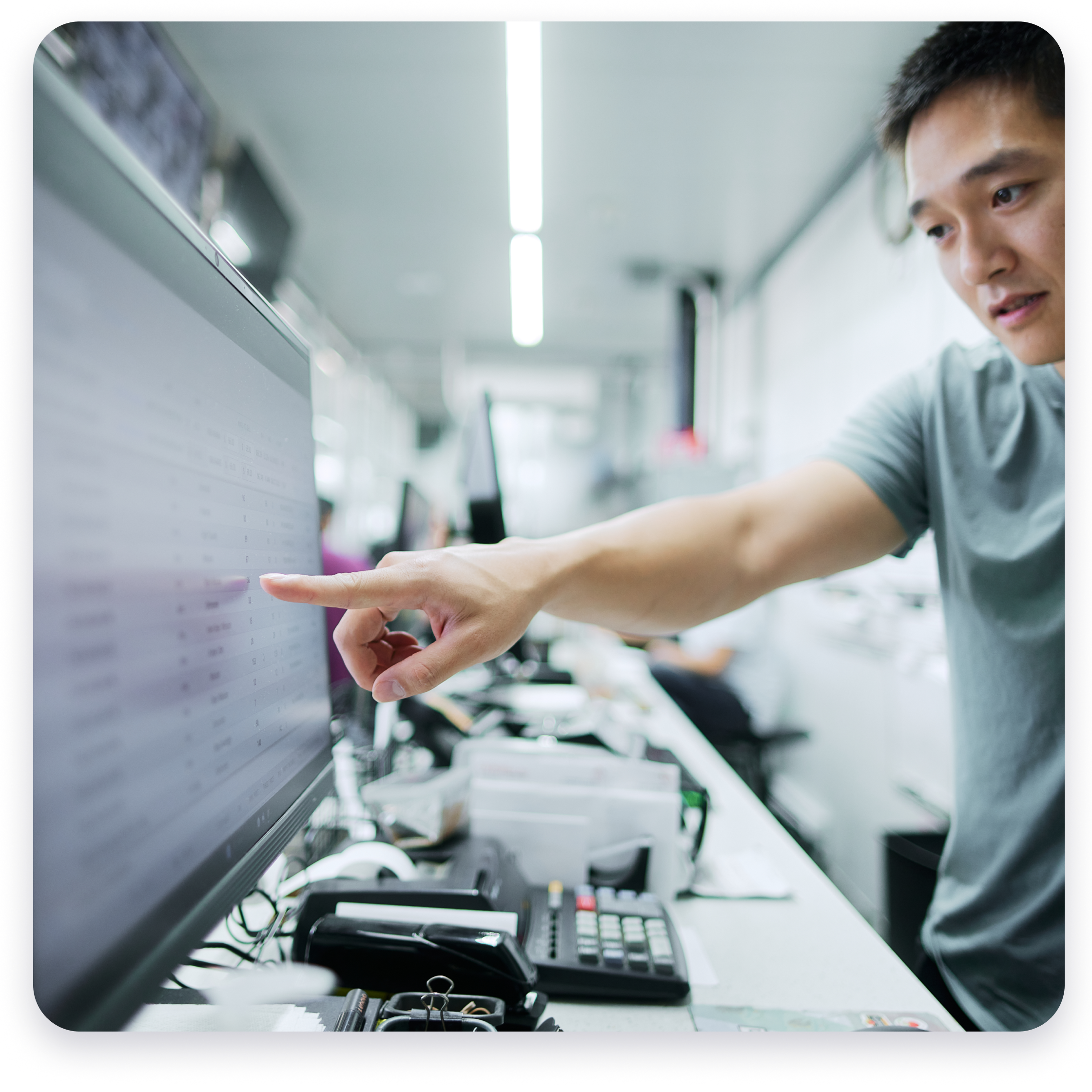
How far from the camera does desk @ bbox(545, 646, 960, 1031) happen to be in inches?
21.7

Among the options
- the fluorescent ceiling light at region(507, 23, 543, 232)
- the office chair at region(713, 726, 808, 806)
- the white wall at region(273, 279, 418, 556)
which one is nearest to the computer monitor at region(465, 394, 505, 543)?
the fluorescent ceiling light at region(507, 23, 543, 232)

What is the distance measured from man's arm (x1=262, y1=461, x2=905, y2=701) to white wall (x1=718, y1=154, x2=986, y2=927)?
93 cm

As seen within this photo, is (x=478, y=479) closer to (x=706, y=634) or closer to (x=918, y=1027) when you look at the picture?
(x=918, y=1027)

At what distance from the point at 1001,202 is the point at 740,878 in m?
0.83

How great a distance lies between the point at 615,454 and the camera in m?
6.55

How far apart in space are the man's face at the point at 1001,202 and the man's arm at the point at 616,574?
252 millimetres

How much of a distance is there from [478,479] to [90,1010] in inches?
42.2

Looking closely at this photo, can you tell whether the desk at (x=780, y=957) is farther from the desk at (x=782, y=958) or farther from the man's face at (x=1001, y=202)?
the man's face at (x=1001, y=202)

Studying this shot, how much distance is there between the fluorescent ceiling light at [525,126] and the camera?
80.5 inches

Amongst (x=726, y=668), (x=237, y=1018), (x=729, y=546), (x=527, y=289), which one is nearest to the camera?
(x=237, y=1018)

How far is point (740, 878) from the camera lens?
818 millimetres

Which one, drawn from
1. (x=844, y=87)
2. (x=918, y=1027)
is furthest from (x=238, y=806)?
(x=844, y=87)

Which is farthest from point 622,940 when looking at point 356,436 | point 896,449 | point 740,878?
point 356,436

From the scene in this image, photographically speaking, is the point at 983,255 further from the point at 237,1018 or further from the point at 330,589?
the point at 237,1018
